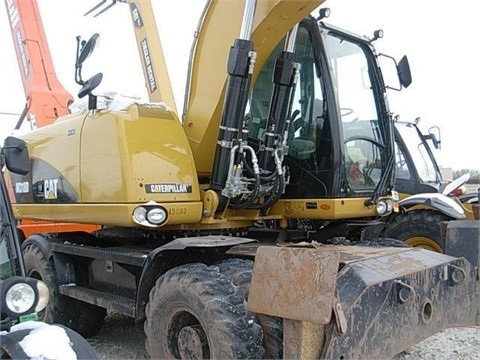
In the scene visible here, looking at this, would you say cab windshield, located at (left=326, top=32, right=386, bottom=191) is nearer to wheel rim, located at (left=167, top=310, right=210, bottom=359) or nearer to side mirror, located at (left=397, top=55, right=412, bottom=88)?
side mirror, located at (left=397, top=55, right=412, bottom=88)

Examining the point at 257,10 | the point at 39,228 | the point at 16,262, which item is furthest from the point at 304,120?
the point at 39,228

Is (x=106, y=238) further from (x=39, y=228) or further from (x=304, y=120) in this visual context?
(x=304, y=120)

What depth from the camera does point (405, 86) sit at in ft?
15.6

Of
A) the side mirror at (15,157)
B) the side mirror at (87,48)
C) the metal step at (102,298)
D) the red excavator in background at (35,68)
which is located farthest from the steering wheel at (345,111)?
the red excavator in background at (35,68)

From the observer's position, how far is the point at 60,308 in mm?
4848

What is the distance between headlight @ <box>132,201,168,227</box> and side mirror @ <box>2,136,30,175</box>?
1.06 meters

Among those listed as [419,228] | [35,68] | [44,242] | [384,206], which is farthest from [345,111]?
[35,68]

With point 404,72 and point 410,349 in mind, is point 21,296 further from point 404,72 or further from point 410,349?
point 404,72

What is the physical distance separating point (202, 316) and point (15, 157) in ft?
4.68

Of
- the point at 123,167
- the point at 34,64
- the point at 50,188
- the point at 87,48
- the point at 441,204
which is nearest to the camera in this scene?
the point at 123,167

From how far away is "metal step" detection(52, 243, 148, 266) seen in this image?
3877 millimetres

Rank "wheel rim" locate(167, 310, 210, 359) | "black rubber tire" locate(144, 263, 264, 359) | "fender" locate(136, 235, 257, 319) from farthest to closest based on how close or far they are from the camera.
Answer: "fender" locate(136, 235, 257, 319)
"wheel rim" locate(167, 310, 210, 359)
"black rubber tire" locate(144, 263, 264, 359)

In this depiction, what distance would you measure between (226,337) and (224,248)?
75 cm

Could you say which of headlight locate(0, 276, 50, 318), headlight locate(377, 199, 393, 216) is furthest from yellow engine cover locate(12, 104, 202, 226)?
headlight locate(377, 199, 393, 216)
